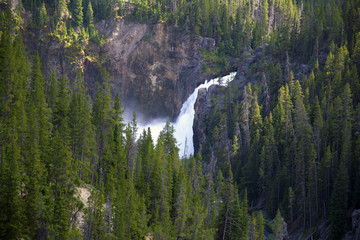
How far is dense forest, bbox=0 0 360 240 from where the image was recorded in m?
45.0

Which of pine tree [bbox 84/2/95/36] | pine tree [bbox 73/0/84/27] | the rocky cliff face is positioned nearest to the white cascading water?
the rocky cliff face

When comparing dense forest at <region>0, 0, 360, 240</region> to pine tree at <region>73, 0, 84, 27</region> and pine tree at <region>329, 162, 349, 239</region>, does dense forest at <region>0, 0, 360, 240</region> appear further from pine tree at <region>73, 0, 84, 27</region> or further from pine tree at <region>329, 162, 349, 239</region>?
pine tree at <region>73, 0, 84, 27</region>

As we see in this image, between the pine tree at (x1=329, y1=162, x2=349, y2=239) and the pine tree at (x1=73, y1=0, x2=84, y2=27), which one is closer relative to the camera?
the pine tree at (x1=329, y1=162, x2=349, y2=239)

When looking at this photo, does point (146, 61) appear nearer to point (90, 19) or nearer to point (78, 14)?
point (90, 19)

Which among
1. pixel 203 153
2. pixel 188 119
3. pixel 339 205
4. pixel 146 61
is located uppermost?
pixel 146 61

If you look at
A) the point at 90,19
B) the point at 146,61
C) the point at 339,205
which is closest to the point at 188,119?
the point at 146,61

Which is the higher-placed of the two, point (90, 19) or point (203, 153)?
point (90, 19)

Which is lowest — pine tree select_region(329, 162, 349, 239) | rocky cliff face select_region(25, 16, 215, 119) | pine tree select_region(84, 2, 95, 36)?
pine tree select_region(329, 162, 349, 239)

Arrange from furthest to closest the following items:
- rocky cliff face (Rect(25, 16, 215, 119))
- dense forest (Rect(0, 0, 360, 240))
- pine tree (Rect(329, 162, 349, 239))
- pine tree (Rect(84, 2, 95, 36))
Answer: pine tree (Rect(84, 2, 95, 36))
rocky cliff face (Rect(25, 16, 215, 119))
pine tree (Rect(329, 162, 349, 239))
dense forest (Rect(0, 0, 360, 240))

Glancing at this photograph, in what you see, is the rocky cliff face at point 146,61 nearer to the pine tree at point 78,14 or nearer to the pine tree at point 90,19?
the pine tree at point 90,19

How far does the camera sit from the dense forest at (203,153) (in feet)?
148

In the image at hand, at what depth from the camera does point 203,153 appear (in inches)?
4183

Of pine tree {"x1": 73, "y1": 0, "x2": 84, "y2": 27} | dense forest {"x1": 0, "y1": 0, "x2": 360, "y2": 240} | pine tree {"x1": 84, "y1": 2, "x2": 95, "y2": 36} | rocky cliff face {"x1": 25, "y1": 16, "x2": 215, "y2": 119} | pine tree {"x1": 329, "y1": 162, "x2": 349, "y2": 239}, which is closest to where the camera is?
dense forest {"x1": 0, "y1": 0, "x2": 360, "y2": 240}

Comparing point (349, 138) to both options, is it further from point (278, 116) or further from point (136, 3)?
point (136, 3)
